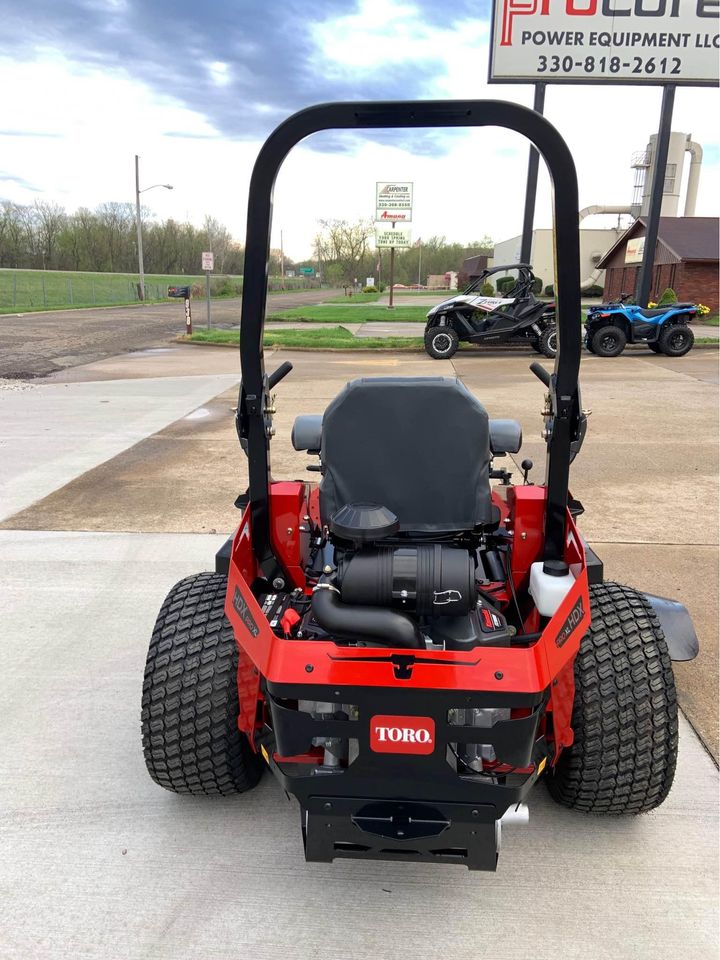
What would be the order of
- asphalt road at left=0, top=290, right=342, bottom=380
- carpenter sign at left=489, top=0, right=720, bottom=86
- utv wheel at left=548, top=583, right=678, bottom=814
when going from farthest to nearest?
carpenter sign at left=489, top=0, right=720, bottom=86 < asphalt road at left=0, top=290, right=342, bottom=380 < utv wheel at left=548, top=583, right=678, bottom=814

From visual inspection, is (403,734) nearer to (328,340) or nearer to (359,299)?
(328,340)

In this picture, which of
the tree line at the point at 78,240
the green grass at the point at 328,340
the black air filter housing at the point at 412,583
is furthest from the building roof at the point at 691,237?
the tree line at the point at 78,240

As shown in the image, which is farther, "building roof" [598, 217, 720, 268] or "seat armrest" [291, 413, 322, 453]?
"building roof" [598, 217, 720, 268]

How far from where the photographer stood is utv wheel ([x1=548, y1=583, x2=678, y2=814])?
1.99m

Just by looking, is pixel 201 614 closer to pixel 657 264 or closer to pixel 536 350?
pixel 536 350

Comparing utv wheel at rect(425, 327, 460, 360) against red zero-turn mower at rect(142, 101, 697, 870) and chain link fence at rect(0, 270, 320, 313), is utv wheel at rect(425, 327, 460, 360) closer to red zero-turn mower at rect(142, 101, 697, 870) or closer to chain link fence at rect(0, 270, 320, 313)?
red zero-turn mower at rect(142, 101, 697, 870)

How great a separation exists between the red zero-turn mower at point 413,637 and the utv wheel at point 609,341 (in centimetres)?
1147

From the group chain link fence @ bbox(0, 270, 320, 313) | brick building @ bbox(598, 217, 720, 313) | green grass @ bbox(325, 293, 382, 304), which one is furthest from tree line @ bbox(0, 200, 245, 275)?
brick building @ bbox(598, 217, 720, 313)

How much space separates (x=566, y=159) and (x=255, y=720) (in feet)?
5.57

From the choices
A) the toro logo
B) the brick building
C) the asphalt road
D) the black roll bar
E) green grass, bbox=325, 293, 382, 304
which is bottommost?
the asphalt road

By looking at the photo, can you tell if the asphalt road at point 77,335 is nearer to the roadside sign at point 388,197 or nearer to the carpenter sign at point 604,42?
the roadside sign at point 388,197

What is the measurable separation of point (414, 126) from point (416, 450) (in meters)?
0.86

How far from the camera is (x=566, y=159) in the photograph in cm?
183

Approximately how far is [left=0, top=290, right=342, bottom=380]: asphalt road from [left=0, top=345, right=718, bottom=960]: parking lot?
4.24 meters
